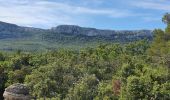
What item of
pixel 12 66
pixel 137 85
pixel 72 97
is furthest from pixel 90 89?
pixel 12 66

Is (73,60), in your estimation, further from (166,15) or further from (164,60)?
(166,15)

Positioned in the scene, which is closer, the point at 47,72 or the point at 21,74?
the point at 47,72

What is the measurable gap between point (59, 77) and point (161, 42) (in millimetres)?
38584

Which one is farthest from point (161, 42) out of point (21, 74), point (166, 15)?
point (21, 74)

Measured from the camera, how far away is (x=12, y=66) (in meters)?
82.6

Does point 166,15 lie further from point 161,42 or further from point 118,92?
point 118,92

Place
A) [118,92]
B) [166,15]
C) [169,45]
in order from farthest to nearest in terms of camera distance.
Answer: [166,15], [169,45], [118,92]

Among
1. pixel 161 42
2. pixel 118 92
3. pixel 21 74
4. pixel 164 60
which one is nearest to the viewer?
pixel 118 92

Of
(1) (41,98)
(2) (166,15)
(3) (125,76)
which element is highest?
(2) (166,15)

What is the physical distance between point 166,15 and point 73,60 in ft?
133

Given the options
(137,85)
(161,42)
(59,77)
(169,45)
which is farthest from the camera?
(161,42)

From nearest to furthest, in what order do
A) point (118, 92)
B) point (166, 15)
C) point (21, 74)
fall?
1. point (118, 92)
2. point (21, 74)
3. point (166, 15)

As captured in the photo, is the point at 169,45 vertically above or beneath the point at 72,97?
above

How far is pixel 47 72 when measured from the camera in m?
62.3
